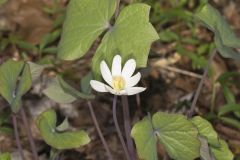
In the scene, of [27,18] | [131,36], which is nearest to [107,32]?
[131,36]

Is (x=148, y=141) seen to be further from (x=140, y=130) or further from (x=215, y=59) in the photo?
(x=215, y=59)

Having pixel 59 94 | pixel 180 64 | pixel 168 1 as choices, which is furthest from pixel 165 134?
pixel 168 1

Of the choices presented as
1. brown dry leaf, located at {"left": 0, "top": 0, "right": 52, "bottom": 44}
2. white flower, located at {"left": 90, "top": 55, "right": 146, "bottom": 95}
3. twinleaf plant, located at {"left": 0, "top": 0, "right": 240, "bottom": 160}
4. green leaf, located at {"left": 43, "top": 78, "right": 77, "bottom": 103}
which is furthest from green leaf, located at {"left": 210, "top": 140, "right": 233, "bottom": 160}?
brown dry leaf, located at {"left": 0, "top": 0, "right": 52, "bottom": 44}

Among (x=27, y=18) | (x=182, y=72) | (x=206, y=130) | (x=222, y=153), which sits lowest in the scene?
(x=182, y=72)

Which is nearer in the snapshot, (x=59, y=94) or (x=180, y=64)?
(x=59, y=94)

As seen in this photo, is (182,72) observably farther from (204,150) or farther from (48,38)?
(204,150)
